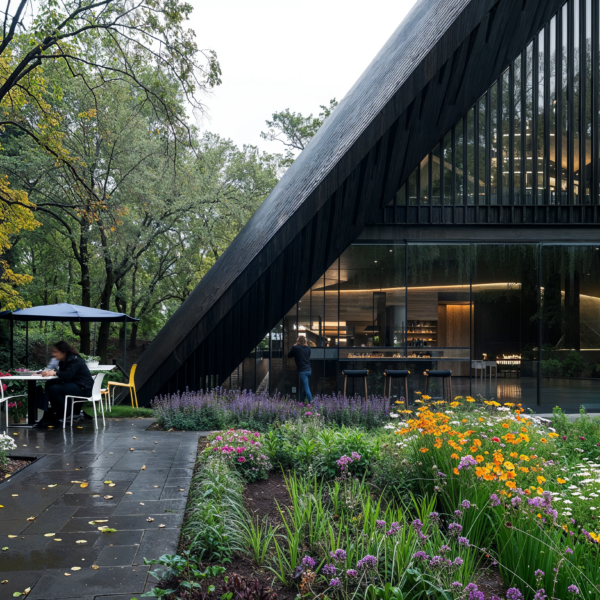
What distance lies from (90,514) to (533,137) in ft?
36.0

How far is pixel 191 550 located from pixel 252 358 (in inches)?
279

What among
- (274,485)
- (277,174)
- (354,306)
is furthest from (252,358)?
(277,174)

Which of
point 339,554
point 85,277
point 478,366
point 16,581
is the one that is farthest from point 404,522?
point 85,277

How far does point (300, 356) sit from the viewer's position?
9.79 m

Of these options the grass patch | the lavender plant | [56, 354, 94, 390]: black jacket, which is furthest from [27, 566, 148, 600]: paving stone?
the grass patch

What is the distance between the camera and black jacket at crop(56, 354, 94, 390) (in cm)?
780

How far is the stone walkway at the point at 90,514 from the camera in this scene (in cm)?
288

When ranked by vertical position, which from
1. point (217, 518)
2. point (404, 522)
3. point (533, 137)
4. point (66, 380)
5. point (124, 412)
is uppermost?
point (533, 137)

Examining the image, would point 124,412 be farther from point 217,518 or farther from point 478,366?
point 478,366

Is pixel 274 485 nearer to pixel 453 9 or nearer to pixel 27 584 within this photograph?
pixel 27 584

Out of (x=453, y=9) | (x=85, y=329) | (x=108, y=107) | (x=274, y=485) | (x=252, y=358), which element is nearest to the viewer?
(x=274, y=485)

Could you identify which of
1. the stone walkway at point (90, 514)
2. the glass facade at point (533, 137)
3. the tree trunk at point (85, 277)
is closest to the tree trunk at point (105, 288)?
the tree trunk at point (85, 277)

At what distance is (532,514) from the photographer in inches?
109

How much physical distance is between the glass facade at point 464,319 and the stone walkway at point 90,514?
14.4 feet
